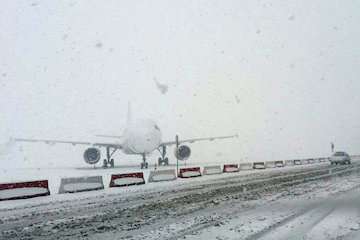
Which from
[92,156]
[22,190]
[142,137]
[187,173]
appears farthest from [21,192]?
[92,156]

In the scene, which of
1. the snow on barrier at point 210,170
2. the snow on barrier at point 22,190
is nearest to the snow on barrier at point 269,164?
the snow on barrier at point 210,170

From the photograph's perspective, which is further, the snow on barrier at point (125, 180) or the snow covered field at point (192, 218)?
the snow on barrier at point (125, 180)

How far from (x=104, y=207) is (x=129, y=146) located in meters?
31.8

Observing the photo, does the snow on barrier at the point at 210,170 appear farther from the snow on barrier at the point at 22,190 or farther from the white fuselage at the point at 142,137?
the snow on barrier at the point at 22,190

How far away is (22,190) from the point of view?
1923 centimetres

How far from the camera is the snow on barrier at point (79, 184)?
862 inches

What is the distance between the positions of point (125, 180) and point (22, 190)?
778 centimetres

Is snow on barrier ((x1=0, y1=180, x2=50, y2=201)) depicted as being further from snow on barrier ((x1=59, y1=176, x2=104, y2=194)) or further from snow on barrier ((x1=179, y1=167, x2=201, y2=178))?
snow on barrier ((x1=179, y1=167, x2=201, y2=178))

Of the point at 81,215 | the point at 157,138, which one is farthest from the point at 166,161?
the point at 81,215

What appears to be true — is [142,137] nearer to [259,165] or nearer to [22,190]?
[259,165]

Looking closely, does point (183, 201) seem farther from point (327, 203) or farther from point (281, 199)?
point (327, 203)

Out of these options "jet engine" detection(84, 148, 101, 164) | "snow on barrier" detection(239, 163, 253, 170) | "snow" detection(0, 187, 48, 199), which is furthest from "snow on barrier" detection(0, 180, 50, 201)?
"snow on barrier" detection(239, 163, 253, 170)

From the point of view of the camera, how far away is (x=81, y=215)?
12.3m

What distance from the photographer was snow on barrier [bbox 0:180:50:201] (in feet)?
61.0
